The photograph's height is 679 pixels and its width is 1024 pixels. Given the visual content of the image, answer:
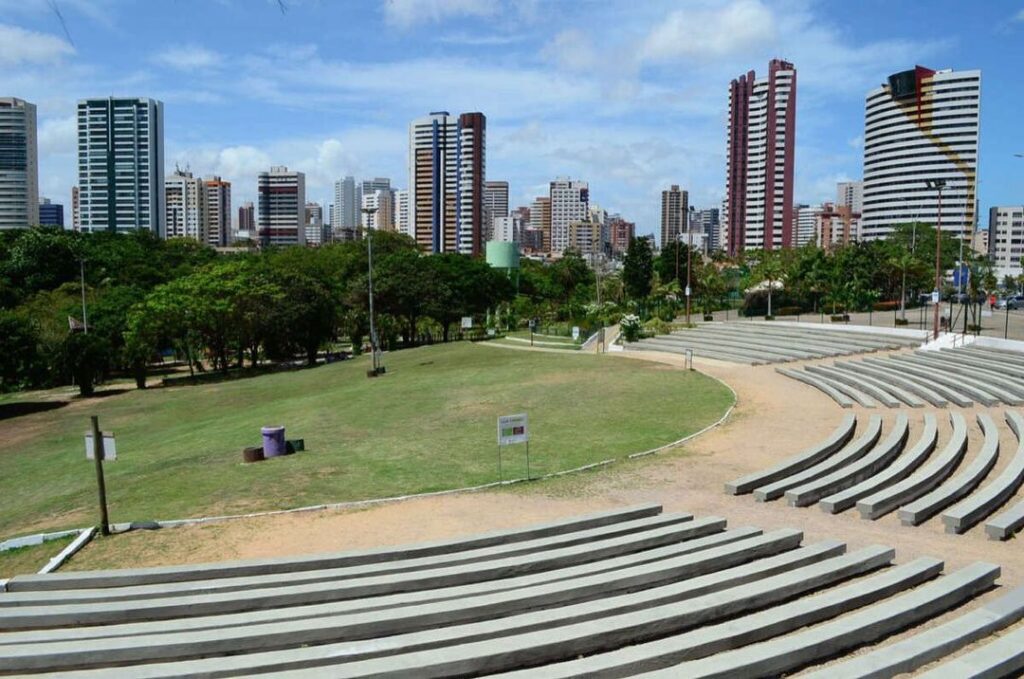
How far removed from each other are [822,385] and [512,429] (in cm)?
1774

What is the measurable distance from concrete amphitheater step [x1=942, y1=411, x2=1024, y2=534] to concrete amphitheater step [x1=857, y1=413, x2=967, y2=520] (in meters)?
0.92

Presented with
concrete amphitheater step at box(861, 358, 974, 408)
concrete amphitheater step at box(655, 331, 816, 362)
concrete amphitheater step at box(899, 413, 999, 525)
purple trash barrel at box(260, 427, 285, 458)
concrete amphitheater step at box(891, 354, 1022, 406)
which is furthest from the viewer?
concrete amphitheater step at box(655, 331, 816, 362)

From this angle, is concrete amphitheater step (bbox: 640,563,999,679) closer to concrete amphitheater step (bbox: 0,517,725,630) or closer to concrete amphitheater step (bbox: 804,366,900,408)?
concrete amphitheater step (bbox: 0,517,725,630)

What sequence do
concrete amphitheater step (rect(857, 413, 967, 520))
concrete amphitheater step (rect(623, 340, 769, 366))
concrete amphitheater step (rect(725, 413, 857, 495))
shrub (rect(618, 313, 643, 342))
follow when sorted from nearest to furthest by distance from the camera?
concrete amphitheater step (rect(857, 413, 967, 520)), concrete amphitheater step (rect(725, 413, 857, 495)), concrete amphitheater step (rect(623, 340, 769, 366)), shrub (rect(618, 313, 643, 342))

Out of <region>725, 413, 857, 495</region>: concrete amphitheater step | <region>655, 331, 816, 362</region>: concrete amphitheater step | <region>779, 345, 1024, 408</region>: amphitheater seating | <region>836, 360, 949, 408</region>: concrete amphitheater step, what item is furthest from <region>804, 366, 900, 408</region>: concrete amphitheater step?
<region>725, 413, 857, 495</region>: concrete amphitheater step

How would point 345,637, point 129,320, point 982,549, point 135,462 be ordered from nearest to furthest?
point 345,637
point 982,549
point 135,462
point 129,320

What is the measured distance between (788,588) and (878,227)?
625ft

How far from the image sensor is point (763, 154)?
179 metres

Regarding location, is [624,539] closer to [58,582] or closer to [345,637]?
[345,637]

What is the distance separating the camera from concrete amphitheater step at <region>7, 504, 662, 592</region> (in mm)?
11289

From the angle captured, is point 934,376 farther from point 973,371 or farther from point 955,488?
point 955,488

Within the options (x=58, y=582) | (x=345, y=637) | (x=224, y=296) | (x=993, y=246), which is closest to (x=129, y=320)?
(x=224, y=296)

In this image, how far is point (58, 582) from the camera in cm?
1135

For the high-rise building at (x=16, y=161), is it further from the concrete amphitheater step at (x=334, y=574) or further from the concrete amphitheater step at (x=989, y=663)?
the concrete amphitheater step at (x=989, y=663)
